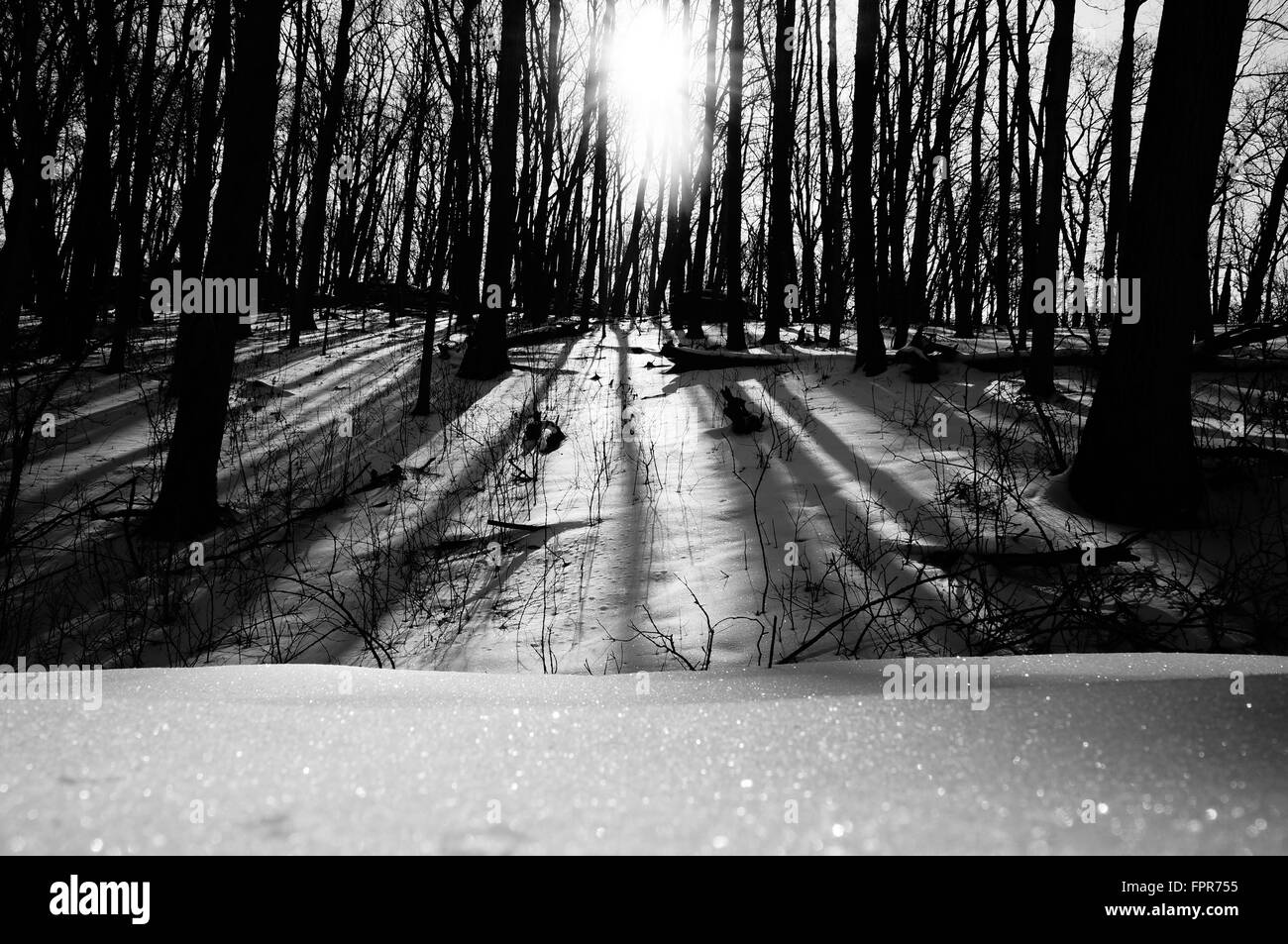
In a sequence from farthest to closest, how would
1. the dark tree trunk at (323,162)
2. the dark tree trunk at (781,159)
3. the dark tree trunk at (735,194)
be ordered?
the dark tree trunk at (323,162) → the dark tree trunk at (781,159) → the dark tree trunk at (735,194)

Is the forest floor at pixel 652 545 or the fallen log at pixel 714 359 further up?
the fallen log at pixel 714 359

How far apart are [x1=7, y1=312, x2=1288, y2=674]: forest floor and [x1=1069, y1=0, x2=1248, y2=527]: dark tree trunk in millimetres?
290

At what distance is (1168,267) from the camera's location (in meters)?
4.06

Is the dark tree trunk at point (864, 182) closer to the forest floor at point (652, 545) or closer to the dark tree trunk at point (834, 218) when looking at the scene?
the forest floor at point (652, 545)

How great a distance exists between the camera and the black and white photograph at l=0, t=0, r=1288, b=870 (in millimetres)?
883

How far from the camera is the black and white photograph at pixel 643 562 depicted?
883mm

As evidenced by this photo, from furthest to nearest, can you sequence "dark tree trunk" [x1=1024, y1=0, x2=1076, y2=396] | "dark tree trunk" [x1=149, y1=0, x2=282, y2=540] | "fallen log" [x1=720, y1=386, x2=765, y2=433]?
1. "dark tree trunk" [x1=1024, y1=0, x2=1076, y2=396]
2. "fallen log" [x1=720, y1=386, x2=765, y2=433]
3. "dark tree trunk" [x1=149, y1=0, x2=282, y2=540]

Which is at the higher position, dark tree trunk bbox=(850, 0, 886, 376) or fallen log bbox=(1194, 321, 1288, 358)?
dark tree trunk bbox=(850, 0, 886, 376)

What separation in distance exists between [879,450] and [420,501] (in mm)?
3808

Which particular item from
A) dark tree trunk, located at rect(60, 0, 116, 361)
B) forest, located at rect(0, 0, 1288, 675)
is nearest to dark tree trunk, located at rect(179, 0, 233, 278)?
forest, located at rect(0, 0, 1288, 675)

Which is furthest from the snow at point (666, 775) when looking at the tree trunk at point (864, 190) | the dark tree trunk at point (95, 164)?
the dark tree trunk at point (95, 164)

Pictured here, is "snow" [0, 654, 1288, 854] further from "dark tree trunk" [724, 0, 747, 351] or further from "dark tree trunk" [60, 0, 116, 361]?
"dark tree trunk" [724, 0, 747, 351]
